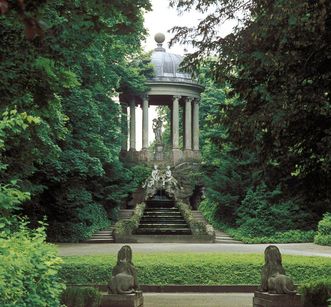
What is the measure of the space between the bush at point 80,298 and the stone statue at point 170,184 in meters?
32.0

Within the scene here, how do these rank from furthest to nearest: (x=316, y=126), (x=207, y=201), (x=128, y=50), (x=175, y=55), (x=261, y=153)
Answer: (x=175, y=55) < (x=207, y=201) < (x=128, y=50) < (x=261, y=153) < (x=316, y=126)

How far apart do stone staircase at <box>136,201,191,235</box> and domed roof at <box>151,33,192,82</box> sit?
50.5ft

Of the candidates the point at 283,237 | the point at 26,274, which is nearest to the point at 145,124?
the point at 283,237

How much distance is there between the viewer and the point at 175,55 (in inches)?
2119

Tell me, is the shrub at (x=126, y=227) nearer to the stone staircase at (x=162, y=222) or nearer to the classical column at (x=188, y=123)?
the stone staircase at (x=162, y=222)

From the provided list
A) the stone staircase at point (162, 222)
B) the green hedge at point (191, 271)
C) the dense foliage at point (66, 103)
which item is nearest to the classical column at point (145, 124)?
the dense foliage at point (66, 103)

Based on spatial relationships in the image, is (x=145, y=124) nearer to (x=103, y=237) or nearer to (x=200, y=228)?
(x=103, y=237)

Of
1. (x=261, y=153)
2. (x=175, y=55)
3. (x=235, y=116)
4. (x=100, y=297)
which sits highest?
(x=175, y=55)

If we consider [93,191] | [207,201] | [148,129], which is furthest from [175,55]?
[93,191]

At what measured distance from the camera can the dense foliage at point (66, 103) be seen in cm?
798

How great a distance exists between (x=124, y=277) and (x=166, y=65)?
41.4m

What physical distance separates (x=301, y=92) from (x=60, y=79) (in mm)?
3514

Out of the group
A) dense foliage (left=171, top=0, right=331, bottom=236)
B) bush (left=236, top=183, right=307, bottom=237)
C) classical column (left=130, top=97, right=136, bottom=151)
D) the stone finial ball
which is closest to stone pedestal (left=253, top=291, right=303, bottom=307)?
dense foliage (left=171, top=0, right=331, bottom=236)

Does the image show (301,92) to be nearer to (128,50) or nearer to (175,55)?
(128,50)
